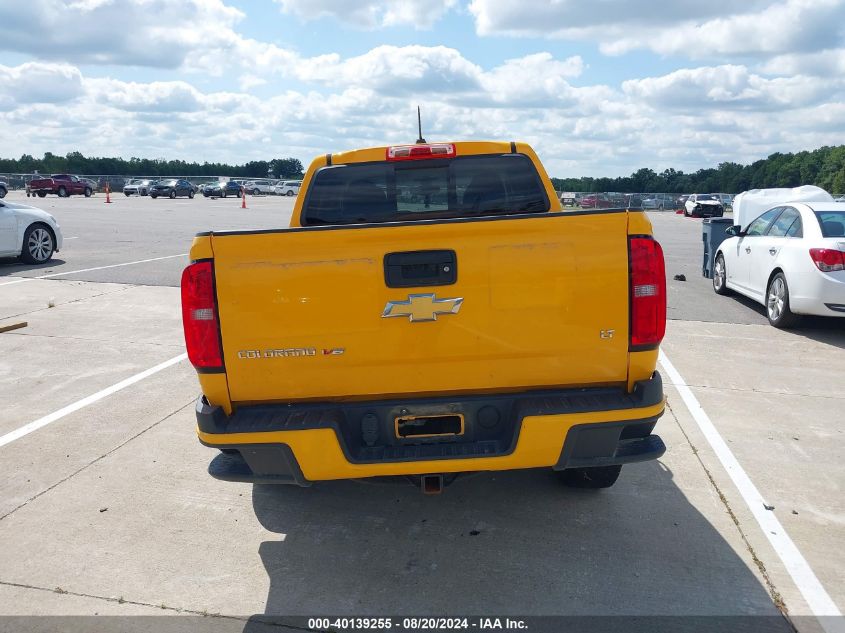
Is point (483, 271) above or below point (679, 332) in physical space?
above

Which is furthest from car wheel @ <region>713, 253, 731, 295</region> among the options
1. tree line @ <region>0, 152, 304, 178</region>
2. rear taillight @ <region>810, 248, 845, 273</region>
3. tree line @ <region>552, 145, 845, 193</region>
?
tree line @ <region>0, 152, 304, 178</region>

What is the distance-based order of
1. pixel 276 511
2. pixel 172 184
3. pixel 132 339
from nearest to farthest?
pixel 276 511
pixel 132 339
pixel 172 184

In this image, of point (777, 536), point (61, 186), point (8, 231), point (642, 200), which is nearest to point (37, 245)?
point (8, 231)

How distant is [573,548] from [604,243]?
62.0 inches

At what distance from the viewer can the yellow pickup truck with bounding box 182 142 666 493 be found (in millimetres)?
3064

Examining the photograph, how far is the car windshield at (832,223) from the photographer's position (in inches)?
310

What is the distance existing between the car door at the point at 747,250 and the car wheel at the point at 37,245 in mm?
12259

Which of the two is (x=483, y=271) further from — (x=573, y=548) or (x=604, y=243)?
(x=573, y=548)

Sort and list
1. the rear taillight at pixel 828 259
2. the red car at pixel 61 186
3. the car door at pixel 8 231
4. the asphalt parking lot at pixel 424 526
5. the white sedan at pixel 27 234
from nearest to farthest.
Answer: the asphalt parking lot at pixel 424 526
the rear taillight at pixel 828 259
the car door at pixel 8 231
the white sedan at pixel 27 234
the red car at pixel 61 186

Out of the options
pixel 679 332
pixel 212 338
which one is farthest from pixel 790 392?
pixel 212 338

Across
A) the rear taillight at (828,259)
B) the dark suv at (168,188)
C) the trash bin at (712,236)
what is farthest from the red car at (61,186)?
the rear taillight at (828,259)

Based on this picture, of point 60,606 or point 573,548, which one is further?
point 573,548

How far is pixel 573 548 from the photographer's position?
354 centimetres

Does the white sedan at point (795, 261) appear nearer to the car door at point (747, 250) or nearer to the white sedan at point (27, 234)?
the car door at point (747, 250)
